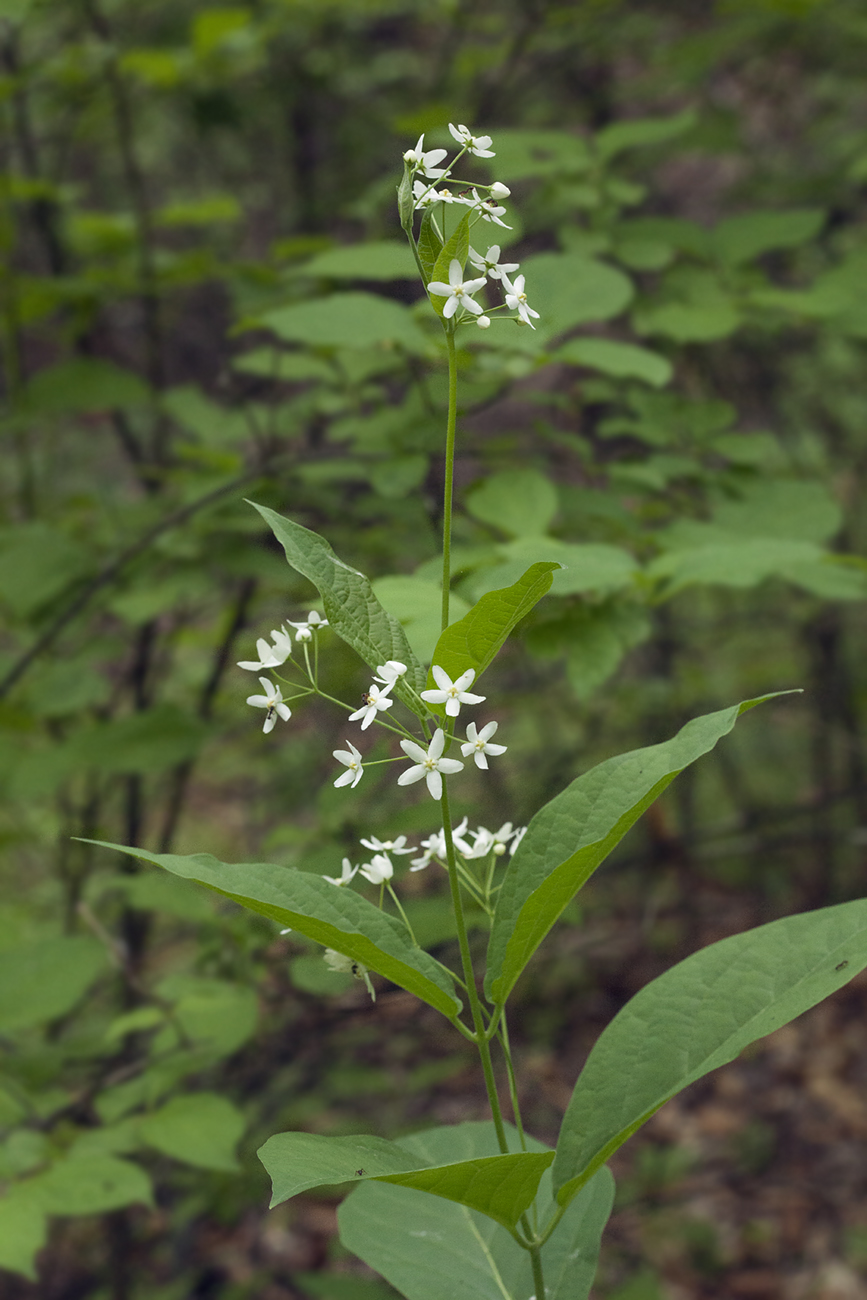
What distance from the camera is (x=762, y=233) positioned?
238 centimetres

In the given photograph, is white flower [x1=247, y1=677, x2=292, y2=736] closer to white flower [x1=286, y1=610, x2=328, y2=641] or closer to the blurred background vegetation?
white flower [x1=286, y1=610, x2=328, y2=641]

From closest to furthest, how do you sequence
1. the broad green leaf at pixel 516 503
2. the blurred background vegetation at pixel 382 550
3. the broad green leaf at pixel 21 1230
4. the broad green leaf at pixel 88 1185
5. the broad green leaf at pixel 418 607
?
1. the broad green leaf at pixel 418 607
2. the broad green leaf at pixel 21 1230
3. the broad green leaf at pixel 88 1185
4. the broad green leaf at pixel 516 503
5. the blurred background vegetation at pixel 382 550

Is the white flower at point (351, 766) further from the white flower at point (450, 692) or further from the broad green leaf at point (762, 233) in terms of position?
the broad green leaf at point (762, 233)

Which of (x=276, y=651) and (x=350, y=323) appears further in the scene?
(x=350, y=323)

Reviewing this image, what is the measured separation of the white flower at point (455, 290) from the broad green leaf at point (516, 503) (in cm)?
82

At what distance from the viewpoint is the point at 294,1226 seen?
4027 mm

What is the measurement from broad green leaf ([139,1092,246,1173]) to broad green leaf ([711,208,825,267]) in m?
2.10

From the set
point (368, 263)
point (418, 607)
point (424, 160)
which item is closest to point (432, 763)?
point (418, 607)

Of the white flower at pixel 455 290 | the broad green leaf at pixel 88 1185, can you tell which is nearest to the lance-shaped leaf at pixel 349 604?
the white flower at pixel 455 290

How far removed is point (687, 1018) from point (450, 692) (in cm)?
43

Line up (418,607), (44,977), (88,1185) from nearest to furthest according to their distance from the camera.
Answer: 1. (418,607)
2. (88,1185)
3. (44,977)

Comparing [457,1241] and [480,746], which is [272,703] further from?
[457,1241]

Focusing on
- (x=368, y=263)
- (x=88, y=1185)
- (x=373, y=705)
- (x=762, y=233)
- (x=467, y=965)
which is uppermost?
(x=762, y=233)

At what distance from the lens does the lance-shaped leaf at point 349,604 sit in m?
0.87
